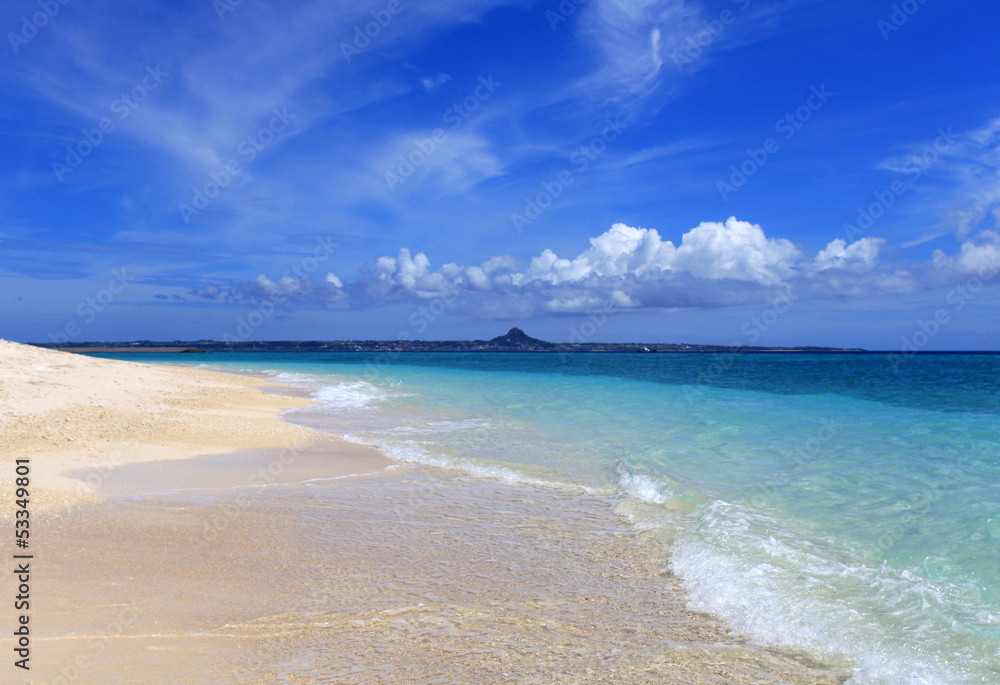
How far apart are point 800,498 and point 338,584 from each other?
738 centimetres

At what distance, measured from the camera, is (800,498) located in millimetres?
9344

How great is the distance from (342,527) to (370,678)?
11.6 ft

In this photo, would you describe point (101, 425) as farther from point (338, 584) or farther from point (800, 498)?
point (800, 498)

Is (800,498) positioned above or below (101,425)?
below

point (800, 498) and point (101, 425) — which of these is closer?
point (800, 498)

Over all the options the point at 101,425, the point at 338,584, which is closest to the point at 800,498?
the point at 338,584

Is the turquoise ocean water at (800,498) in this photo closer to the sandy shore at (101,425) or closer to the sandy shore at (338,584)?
the sandy shore at (338,584)

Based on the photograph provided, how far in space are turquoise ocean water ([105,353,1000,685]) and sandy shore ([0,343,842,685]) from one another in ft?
2.24

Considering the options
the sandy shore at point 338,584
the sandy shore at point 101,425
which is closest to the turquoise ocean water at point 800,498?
the sandy shore at point 338,584

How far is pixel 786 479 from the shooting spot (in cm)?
1073

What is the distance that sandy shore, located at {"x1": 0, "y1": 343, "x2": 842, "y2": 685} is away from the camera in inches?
158

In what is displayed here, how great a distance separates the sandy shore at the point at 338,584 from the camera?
4.02 m

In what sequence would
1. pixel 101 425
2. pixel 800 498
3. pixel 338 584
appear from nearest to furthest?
pixel 338 584
pixel 800 498
pixel 101 425

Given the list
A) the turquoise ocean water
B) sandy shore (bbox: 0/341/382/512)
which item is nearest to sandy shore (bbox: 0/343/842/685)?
sandy shore (bbox: 0/341/382/512)
